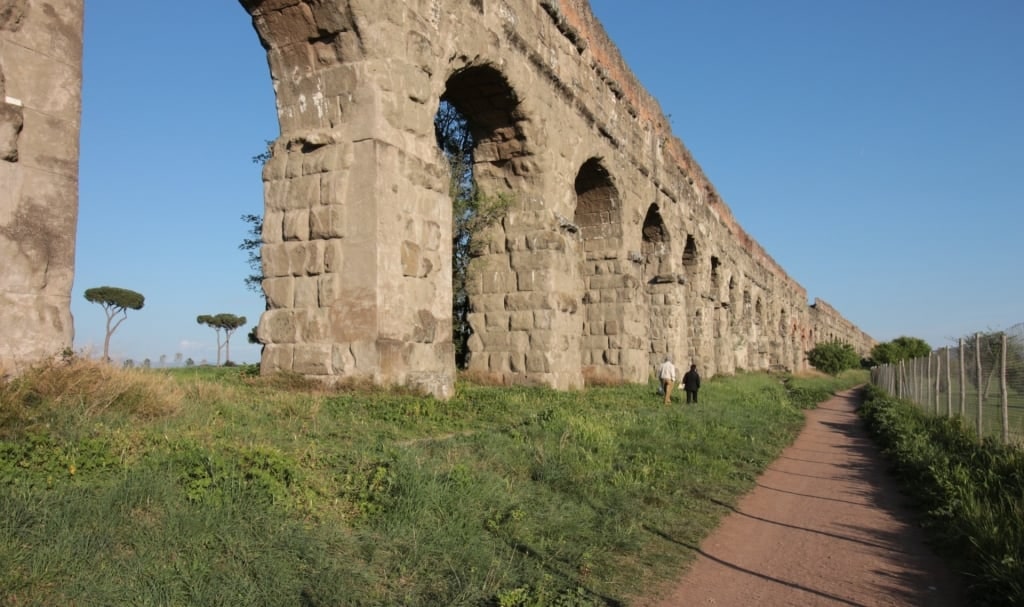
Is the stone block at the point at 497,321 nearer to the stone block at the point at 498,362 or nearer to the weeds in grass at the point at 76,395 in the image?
the stone block at the point at 498,362

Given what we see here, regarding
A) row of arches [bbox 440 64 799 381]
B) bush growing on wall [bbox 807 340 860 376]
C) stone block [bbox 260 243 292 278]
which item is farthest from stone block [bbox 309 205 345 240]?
bush growing on wall [bbox 807 340 860 376]

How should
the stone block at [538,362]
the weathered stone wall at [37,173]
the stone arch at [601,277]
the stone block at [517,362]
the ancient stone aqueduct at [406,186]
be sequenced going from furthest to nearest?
1. the stone arch at [601,277]
2. the stone block at [517,362]
3. the stone block at [538,362]
4. the ancient stone aqueduct at [406,186]
5. the weathered stone wall at [37,173]

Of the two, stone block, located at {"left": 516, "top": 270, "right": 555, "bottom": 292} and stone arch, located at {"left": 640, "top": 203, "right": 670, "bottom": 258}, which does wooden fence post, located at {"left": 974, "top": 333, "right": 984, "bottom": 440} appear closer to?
stone block, located at {"left": 516, "top": 270, "right": 555, "bottom": 292}

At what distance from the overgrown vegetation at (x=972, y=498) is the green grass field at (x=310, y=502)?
5.26 feet

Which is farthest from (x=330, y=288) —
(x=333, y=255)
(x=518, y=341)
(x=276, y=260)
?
(x=518, y=341)

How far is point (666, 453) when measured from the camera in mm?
7254

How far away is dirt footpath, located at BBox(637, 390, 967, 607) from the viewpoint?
388 cm

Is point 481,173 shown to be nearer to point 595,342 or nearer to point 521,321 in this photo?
point 521,321

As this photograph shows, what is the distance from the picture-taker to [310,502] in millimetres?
3875

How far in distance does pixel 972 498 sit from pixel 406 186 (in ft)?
19.4

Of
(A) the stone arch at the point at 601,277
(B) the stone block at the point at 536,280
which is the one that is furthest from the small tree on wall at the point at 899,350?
(B) the stone block at the point at 536,280

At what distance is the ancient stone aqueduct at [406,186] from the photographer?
199 inches

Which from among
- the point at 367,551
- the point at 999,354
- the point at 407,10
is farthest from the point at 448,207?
the point at 999,354

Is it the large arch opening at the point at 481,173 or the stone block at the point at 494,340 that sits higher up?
the large arch opening at the point at 481,173
